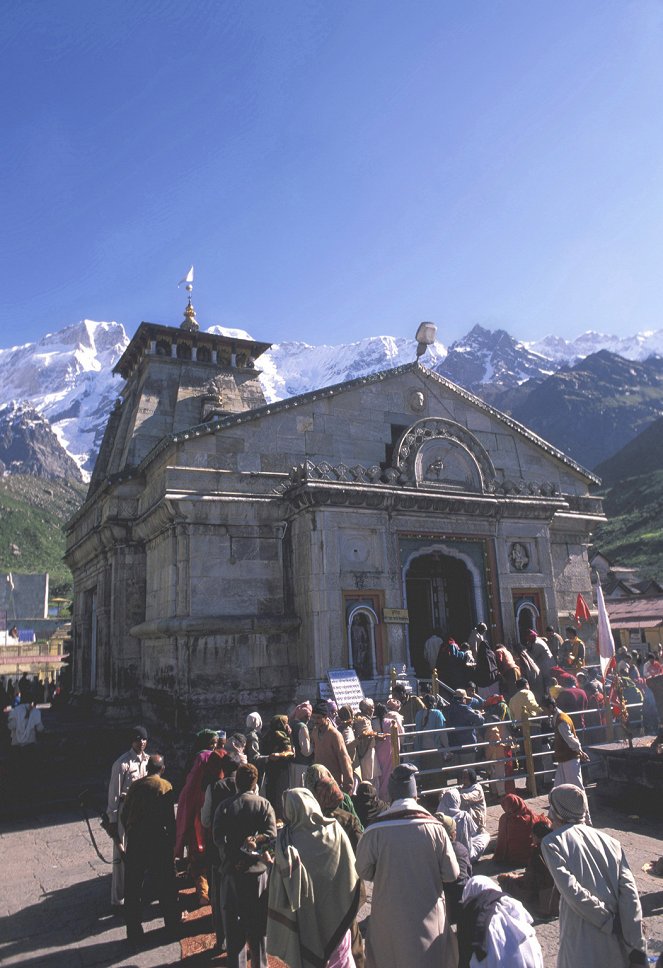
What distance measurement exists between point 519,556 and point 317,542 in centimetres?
637

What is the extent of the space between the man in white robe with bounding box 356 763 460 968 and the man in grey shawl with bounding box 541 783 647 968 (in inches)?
29.2

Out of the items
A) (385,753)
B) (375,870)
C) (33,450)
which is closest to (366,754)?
(385,753)

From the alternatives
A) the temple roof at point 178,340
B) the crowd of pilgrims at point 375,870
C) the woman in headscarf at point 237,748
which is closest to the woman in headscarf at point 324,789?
the crowd of pilgrims at point 375,870

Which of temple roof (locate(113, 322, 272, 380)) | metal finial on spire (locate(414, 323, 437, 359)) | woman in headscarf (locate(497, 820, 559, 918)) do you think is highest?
temple roof (locate(113, 322, 272, 380))

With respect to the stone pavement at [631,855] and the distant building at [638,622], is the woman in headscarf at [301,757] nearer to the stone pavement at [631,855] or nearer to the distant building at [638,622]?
→ the stone pavement at [631,855]

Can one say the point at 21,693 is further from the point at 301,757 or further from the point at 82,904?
the point at 301,757

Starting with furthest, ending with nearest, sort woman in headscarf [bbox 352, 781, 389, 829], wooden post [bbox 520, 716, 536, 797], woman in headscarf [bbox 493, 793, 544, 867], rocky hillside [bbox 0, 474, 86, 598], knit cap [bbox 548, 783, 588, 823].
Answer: rocky hillside [bbox 0, 474, 86, 598]
wooden post [bbox 520, 716, 536, 797]
woman in headscarf [bbox 493, 793, 544, 867]
woman in headscarf [bbox 352, 781, 389, 829]
knit cap [bbox 548, 783, 588, 823]

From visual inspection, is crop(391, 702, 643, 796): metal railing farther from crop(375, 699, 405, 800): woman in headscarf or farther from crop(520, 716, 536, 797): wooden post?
crop(375, 699, 405, 800): woman in headscarf

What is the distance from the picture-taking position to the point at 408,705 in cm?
1373

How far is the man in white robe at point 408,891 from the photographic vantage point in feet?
14.2

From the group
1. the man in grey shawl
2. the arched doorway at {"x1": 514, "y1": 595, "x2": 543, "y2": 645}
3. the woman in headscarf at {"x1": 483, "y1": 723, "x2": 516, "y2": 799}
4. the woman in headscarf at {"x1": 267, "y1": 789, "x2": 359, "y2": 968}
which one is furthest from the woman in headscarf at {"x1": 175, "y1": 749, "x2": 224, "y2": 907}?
the arched doorway at {"x1": 514, "y1": 595, "x2": 543, "y2": 645}

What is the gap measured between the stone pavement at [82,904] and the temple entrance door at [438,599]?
707 cm

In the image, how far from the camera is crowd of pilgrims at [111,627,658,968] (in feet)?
13.6

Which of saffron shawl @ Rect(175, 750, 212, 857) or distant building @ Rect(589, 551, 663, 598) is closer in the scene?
saffron shawl @ Rect(175, 750, 212, 857)
